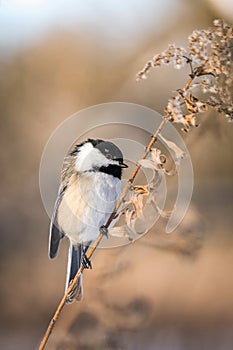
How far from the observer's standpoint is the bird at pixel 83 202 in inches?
38.7

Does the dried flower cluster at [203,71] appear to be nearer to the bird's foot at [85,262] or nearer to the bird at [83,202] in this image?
the bird at [83,202]

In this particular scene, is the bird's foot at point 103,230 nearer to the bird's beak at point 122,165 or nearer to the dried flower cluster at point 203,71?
the bird's beak at point 122,165

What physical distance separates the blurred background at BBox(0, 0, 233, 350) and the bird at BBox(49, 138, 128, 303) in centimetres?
2

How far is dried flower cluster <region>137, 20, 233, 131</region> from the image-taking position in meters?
1.00

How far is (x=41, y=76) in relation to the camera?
3.32 feet

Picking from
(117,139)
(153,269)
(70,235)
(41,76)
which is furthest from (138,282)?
(41,76)

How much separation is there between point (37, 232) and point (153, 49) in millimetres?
486

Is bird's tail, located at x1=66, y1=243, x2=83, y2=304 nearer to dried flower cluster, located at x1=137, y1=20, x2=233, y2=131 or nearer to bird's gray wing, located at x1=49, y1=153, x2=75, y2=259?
bird's gray wing, located at x1=49, y1=153, x2=75, y2=259

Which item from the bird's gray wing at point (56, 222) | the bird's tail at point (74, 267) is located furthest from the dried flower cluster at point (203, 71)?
the bird's tail at point (74, 267)

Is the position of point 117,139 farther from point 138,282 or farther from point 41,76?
point 138,282

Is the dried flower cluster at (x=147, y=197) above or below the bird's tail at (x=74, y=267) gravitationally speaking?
above

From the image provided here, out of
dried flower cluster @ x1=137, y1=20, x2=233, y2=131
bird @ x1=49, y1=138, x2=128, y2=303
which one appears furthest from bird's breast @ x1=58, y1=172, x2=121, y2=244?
dried flower cluster @ x1=137, y1=20, x2=233, y2=131

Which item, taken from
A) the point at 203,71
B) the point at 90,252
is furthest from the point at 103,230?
the point at 203,71

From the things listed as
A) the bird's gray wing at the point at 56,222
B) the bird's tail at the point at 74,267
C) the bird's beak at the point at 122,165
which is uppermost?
the bird's beak at the point at 122,165
